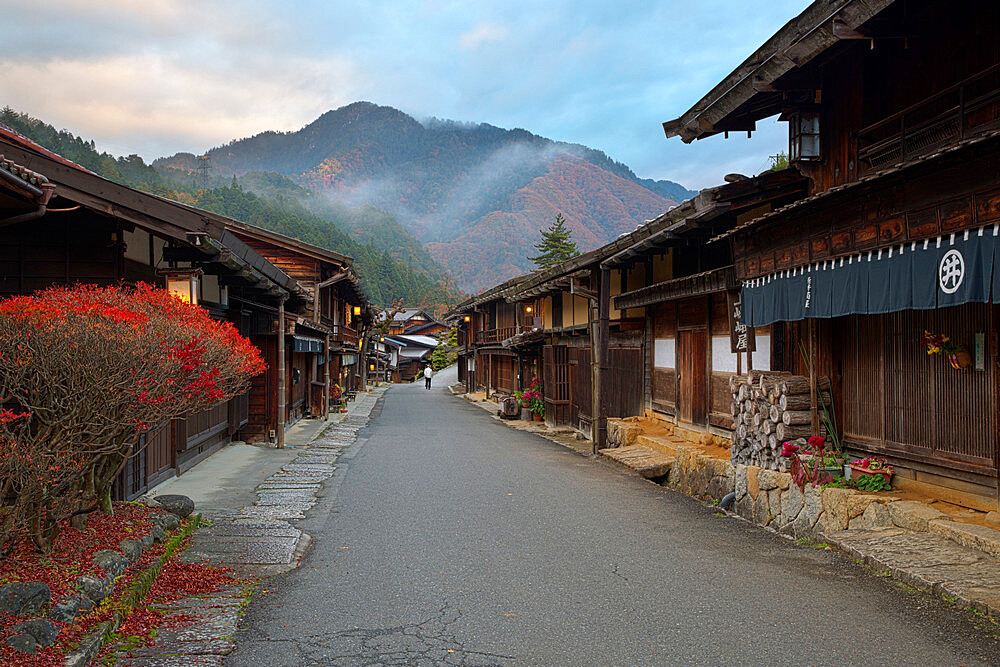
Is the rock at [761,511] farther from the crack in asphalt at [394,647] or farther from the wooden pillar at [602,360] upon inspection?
the wooden pillar at [602,360]

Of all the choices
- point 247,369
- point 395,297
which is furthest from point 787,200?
point 395,297

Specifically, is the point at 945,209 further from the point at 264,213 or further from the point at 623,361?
the point at 264,213

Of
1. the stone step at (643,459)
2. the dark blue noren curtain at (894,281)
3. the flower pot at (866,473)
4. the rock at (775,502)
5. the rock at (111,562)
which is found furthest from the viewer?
the stone step at (643,459)

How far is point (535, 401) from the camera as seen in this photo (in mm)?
27609

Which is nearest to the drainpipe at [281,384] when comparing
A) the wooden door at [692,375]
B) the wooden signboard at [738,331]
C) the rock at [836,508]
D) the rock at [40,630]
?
the wooden door at [692,375]

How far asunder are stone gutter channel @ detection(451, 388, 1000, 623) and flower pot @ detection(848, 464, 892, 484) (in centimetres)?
33

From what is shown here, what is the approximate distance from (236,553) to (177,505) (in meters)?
1.41

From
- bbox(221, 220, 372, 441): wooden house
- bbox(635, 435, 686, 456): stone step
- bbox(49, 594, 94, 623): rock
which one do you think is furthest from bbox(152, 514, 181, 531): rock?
bbox(221, 220, 372, 441): wooden house

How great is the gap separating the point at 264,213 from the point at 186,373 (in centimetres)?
9386

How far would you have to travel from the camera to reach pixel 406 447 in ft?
61.1

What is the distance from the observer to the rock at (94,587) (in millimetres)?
5293

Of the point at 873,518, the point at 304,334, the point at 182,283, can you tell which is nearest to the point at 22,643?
the point at 182,283

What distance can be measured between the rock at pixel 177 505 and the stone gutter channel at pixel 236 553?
0.31m

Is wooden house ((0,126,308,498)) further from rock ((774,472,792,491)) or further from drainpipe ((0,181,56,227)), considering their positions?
rock ((774,472,792,491))
